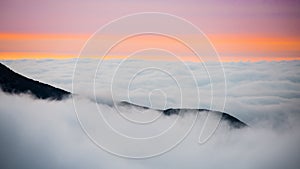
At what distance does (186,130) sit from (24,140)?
6.87m

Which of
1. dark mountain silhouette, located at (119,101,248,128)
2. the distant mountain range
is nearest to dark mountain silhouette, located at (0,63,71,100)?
the distant mountain range

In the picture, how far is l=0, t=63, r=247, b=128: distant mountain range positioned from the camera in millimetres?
13875

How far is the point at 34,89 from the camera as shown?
1759 centimetres

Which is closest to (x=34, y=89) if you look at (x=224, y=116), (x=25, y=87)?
(x=25, y=87)

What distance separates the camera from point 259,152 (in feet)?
45.5

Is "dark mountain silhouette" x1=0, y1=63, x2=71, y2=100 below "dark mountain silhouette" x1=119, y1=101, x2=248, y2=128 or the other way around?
the other way around

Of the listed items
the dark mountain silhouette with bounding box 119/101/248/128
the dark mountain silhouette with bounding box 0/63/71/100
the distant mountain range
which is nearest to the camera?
the dark mountain silhouette with bounding box 119/101/248/128

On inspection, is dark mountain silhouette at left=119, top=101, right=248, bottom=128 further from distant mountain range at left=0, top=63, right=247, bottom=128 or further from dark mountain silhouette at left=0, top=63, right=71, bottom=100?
dark mountain silhouette at left=0, top=63, right=71, bottom=100

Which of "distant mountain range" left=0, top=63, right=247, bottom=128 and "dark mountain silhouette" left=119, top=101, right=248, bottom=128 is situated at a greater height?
"distant mountain range" left=0, top=63, right=247, bottom=128

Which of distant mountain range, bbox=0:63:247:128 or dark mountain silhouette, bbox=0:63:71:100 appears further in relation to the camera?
dark mountain silhouette, bbox=0:63:71:100

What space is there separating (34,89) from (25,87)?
0.91 meters

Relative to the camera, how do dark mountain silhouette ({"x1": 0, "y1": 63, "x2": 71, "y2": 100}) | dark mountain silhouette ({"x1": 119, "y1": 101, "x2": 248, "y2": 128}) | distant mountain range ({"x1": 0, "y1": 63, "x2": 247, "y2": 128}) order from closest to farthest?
dark mountain silhouette ({"x1": 119, "y1": 101, "x2": 248, "y2": 128}) → distant mountain range ({"x1": 0, "y1": 63, "x2": 247, "y2": 128}) → dark mountain silhouette ({"x1": 0, "y1": 63, "x2": 71, "y2": 100})

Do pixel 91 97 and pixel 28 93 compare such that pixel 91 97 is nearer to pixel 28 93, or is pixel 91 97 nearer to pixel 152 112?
pixel 152 112

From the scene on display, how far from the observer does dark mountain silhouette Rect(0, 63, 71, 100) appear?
1466 cm
